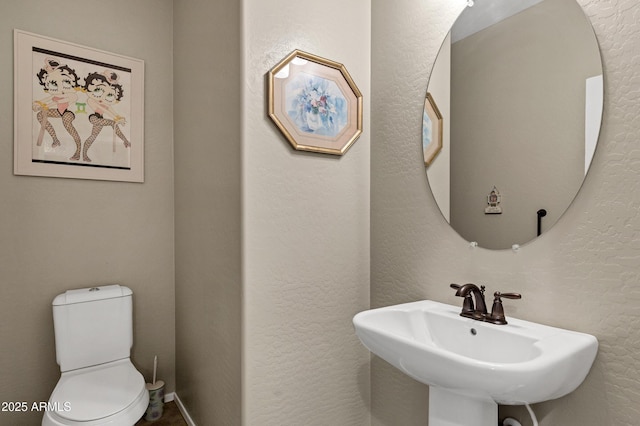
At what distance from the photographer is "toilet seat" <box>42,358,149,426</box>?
1430 millimetres

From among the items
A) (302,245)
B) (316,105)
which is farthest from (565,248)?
(316,105)

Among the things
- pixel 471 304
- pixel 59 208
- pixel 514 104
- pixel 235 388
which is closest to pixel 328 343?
pixel 235 388

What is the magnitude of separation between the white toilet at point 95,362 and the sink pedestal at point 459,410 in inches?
49.8

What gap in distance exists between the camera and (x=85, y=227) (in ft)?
6.73

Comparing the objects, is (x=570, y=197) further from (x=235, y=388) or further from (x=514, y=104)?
(x=235, y=388)

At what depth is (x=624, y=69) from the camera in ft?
3.27

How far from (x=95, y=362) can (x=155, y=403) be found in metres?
0.47

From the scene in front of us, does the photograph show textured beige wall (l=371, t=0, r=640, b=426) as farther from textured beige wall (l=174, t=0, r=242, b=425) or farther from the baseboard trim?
the baseboard trim

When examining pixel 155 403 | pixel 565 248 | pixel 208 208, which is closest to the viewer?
pixel 565 248

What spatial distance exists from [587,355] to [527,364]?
0.30 m

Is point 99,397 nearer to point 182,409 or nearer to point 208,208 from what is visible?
point 182,409

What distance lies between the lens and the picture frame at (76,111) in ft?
6.11

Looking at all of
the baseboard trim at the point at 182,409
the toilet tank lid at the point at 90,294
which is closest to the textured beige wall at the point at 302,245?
the baseboard trim at the point at 182,409

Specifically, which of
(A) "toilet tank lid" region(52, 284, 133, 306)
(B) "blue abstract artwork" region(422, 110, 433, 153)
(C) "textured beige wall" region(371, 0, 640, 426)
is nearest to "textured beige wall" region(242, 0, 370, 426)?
(C) "textured beige wall" region(371, 0, 640, 426)
